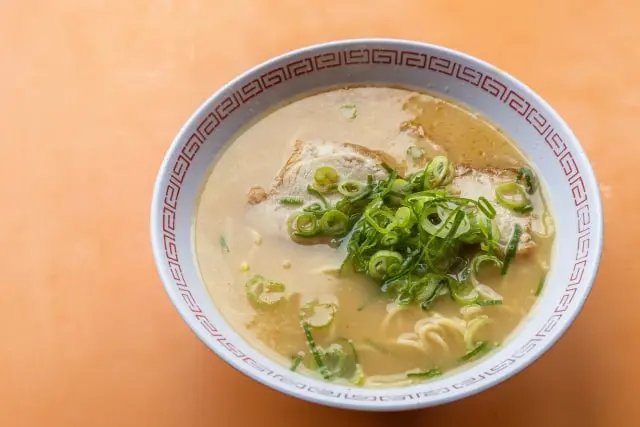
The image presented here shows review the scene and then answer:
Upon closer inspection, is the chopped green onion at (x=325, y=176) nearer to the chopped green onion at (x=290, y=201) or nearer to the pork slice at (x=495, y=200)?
the chopped green onion at (x=290, y=201)

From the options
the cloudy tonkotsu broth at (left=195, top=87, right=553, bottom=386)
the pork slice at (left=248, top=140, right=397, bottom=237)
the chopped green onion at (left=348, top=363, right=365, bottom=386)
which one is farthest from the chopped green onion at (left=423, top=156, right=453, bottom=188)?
the chopped green onion at (left=348, top=363, right=365, bottom=386)

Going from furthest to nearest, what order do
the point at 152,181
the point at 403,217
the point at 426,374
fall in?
the point at 152,181, the point at 403,217, the point at 426,374

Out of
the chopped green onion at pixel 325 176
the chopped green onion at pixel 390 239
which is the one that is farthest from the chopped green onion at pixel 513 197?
the chopped green onion at pixel 325 176

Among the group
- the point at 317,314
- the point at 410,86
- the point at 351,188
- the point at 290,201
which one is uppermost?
the point at 410,86

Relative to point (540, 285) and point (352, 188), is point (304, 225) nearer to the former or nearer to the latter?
point (352, 188)

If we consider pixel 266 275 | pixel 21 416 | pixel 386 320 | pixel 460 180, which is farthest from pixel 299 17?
pixel 21 416

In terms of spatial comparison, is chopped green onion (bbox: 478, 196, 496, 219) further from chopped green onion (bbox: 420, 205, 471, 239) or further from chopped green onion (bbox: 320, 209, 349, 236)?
chopped green onion (bbox: 320, 209, 349, 236)

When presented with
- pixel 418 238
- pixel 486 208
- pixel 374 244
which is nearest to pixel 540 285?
pixel 486 208
